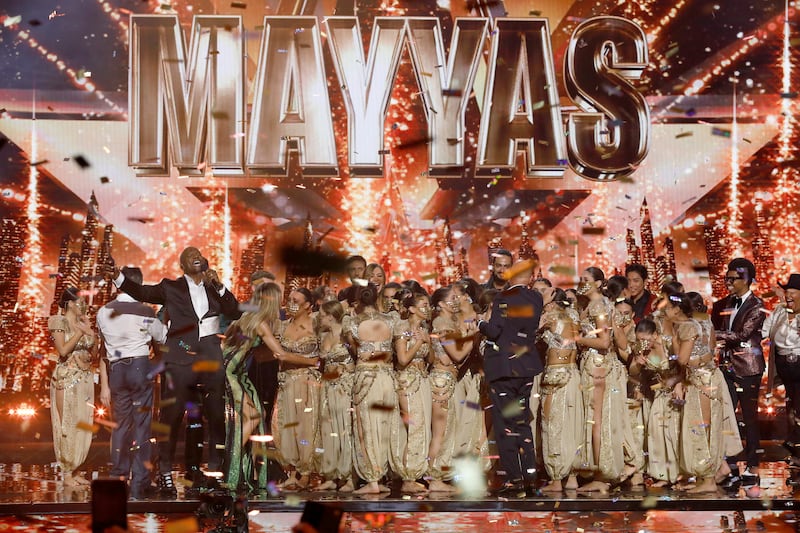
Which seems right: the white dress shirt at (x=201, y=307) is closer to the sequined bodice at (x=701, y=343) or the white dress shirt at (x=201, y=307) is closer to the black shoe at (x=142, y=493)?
the black shoe at (x=142, y=493)

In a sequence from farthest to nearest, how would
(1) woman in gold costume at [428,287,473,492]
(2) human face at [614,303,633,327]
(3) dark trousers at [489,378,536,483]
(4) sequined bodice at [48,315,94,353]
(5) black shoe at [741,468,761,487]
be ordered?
(4) sequined bodice at [48,315,94,353] → (5) black shoe at [741,468,761,487] → (2) human face at [614,303,633,327] → (1) woman in gold costume at [428,287,473,492] → (3) dark trousers at [489,378,536,483]

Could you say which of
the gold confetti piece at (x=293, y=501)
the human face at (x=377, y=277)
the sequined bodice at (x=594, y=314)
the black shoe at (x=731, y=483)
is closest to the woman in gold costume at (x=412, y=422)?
the human face at (x=377, y=277)

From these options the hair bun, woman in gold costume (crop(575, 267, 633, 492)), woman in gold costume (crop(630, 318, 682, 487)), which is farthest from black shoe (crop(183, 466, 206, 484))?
woman in gold costume (crop(630, 318, 682, 487))

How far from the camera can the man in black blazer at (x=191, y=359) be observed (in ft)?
21.8

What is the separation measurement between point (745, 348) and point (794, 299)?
1.83 feet

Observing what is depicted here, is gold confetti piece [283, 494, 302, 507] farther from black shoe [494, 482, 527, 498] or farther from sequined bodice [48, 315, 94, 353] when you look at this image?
sequined bodice [48, 315, 94, 353]

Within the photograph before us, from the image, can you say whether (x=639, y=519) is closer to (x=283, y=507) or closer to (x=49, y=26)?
(x=283, y=507)

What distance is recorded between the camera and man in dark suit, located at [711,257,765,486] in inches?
289

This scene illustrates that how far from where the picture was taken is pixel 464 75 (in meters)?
10.1

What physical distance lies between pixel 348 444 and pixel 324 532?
14.7 ft

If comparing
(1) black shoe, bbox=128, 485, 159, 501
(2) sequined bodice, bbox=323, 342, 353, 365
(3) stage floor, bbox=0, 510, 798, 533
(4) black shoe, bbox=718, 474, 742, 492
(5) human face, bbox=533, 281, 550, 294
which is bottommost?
(3) stage floor, bbox=0, 510, 798, 533

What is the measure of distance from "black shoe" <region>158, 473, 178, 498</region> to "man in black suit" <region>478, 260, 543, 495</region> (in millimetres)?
2125

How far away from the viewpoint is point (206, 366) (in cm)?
668

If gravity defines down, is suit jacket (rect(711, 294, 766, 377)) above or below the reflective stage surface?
above
